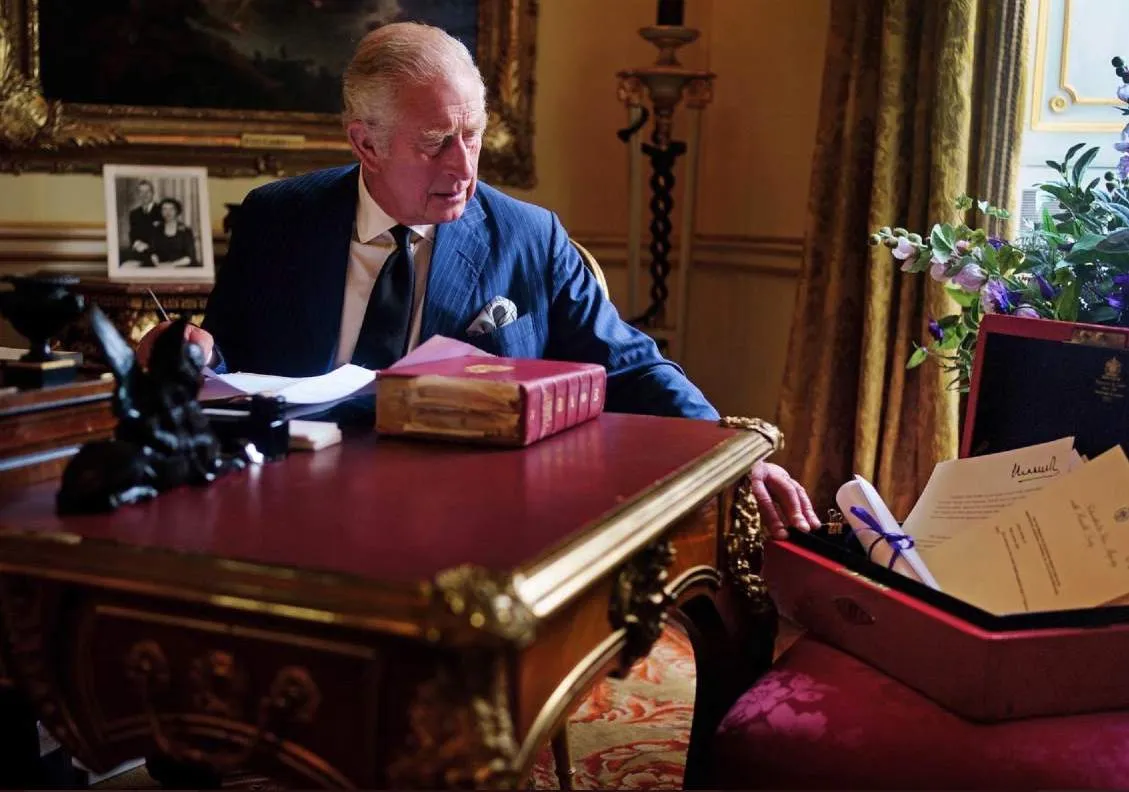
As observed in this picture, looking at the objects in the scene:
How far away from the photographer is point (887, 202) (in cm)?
334

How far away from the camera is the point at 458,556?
41.1 inches

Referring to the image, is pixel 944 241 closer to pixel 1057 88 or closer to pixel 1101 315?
pixel 1101 315

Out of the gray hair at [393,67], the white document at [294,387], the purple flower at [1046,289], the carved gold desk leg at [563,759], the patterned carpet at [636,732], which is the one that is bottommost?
the patterned carpet at [636,732]

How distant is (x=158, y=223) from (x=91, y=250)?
28 centimetres

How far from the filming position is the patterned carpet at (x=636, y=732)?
2.59 meters

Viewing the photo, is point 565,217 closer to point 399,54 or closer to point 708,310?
point 708,310

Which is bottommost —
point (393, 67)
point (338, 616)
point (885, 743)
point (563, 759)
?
point (563, 759)

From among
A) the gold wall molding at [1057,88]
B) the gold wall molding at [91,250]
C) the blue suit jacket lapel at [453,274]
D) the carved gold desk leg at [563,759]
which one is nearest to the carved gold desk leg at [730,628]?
the carved gold desk leg at [563,759]

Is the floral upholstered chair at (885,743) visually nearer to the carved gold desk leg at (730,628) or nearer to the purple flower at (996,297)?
the carved gold desk leg at (730,628)

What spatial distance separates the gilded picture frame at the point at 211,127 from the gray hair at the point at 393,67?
1.90 m

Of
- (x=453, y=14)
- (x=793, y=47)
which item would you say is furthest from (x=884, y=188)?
(x=453, y=14)

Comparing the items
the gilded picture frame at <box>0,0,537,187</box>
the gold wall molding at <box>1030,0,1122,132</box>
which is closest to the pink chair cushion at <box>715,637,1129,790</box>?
the gold wall molding at <box>1030,0,1122,132</box>

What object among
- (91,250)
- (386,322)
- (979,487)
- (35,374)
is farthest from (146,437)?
(91,250)

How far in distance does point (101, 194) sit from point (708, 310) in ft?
7.04
